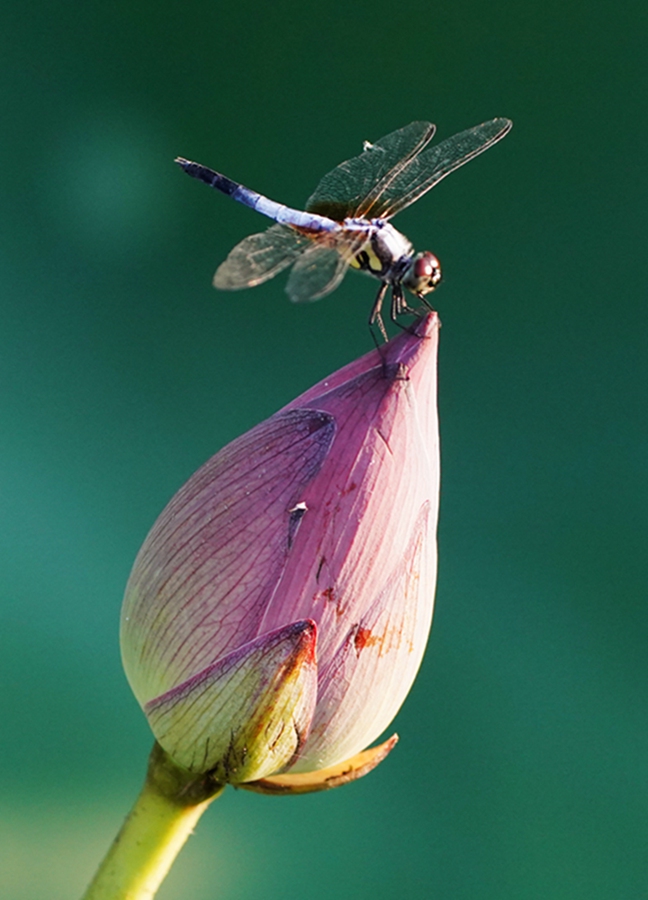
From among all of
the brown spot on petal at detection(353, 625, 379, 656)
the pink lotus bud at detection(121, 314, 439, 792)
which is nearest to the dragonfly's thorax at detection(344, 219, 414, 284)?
the pink lotus bud at detection(121, 314, 439, 792)

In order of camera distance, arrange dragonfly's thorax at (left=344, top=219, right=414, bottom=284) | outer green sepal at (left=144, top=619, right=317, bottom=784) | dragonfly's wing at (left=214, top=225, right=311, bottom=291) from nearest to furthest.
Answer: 1. outer green sepal at (left=144, top=619, right=317, bottom=784)
2. dragonfly's wing at (left=214, top=225, right=311, bottom=291)
3. dragonfly's thorax at (left=344, top=219, right=414, bottom=284)

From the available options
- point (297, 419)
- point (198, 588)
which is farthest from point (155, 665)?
point (297, 419)

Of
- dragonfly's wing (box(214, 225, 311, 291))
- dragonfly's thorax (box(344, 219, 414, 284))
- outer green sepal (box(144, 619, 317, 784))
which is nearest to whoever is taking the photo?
outer green sepal (box(144, 619, 317, 784))

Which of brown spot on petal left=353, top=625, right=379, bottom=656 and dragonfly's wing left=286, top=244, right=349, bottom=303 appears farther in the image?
dragonfly's wing left=286, top=244, right=349, bottom=303

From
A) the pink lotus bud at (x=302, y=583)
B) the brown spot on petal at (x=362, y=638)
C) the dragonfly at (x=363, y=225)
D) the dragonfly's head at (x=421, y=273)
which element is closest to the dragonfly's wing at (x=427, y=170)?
the dragonfly at (x=363, y=225)

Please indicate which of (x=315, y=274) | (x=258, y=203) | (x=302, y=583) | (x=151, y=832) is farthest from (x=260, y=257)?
(x=151, y=832)

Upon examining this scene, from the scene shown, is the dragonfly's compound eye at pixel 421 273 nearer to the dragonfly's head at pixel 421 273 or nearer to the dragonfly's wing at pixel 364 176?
the dragonfly's head at pixel 421 273

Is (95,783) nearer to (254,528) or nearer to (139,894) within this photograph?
(139,894)

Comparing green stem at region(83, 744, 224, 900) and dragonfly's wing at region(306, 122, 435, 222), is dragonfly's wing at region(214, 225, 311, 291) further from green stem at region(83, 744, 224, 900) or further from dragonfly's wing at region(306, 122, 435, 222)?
green stem at region(83, 744, 224, 900)

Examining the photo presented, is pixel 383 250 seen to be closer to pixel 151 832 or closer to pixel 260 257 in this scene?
pixel 260 257
